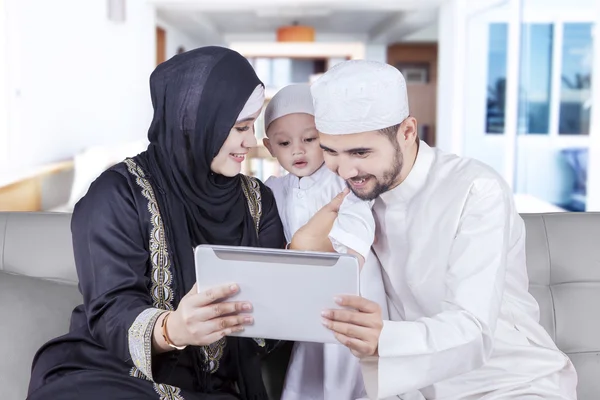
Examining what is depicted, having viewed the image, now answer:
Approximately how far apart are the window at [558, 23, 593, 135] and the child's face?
261 cm

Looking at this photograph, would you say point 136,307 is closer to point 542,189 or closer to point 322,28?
point 542,189

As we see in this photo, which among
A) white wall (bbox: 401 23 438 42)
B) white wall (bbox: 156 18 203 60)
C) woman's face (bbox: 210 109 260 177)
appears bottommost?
woman's face (bbox: 210 109 260 177)

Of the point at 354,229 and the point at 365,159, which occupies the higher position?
the point at 365,159

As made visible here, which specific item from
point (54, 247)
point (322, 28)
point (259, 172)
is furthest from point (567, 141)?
point (322, 28)

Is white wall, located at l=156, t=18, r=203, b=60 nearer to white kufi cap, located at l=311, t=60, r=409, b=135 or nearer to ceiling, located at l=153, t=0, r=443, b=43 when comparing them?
ceiling, located at l=153, t=0, r=443, b=43

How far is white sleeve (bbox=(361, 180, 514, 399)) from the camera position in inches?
50.4

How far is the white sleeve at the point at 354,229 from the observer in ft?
4.84

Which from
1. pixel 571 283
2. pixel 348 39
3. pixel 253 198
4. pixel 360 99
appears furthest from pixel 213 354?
pixel 348 39

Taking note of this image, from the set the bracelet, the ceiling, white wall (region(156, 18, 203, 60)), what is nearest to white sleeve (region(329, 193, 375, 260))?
the bracelet

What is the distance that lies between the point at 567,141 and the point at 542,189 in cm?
52

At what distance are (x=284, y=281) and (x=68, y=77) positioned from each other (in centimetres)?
436

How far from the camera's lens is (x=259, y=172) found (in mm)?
4906

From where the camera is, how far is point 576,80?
4.32 m

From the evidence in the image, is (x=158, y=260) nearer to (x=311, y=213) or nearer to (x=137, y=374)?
(x=137, y=374)
